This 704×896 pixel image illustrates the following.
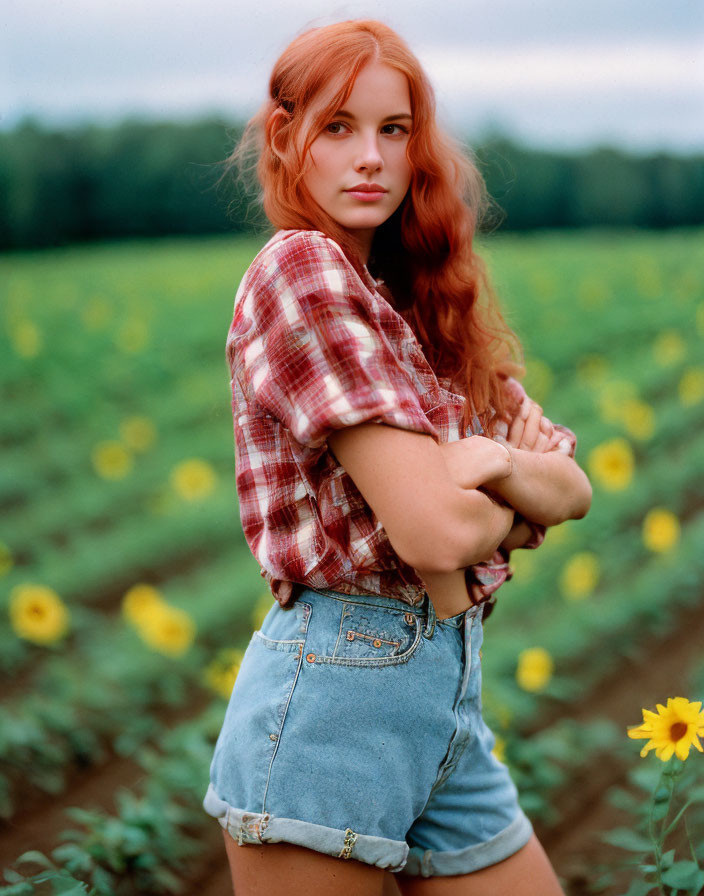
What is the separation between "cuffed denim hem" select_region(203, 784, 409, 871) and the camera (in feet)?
4.46

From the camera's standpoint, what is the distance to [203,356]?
10156 mm

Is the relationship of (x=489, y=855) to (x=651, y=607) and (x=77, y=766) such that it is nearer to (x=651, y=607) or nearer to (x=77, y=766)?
(x=77, y=766)

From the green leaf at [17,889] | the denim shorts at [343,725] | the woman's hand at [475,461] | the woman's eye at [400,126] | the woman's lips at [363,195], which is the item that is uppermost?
the woman's eye at [400,126]

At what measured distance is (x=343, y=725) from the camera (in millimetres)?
1381

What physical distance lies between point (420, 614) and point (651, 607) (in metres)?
2.68

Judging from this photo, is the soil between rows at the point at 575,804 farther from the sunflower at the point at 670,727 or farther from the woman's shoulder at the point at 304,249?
the woman's shoulder at the point at 304,249

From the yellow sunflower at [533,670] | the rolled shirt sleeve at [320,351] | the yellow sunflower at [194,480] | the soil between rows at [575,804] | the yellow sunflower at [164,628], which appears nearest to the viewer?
the rolled shirt sleeve at [320,351]

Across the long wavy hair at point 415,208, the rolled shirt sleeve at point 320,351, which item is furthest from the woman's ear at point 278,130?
the rolled shirt sleeve at point 320,351

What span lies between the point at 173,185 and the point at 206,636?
34787 millimetres

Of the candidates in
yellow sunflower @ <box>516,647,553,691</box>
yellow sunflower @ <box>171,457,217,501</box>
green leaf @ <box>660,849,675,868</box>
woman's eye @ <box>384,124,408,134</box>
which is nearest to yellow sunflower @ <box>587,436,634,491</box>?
yellow sunflower @ <box>516,647,553,691</box>

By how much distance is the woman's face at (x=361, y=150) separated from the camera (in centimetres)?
144

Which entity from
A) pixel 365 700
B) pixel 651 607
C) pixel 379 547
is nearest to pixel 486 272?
pixel 379 547

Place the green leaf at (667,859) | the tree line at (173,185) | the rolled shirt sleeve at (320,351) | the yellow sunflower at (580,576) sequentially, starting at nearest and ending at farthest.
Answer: the rolled shirt sleeve at (320,351) → the green leaf at (667,859) → the yellow sunflower at (580,576) → the tree line at (173,185)

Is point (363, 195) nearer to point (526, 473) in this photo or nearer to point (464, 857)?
point (526, 473)
